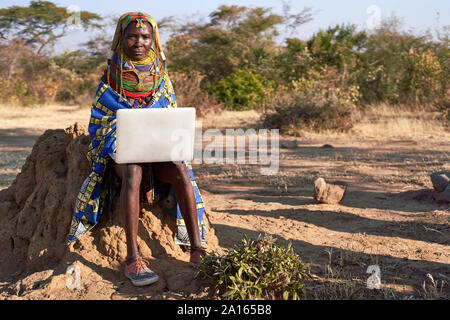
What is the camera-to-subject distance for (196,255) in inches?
122

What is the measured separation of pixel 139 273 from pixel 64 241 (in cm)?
80

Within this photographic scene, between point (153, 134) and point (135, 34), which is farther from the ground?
point (135, 34)

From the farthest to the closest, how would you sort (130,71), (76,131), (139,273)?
1. (76,131)
2. (130,71)
3. (139,273)

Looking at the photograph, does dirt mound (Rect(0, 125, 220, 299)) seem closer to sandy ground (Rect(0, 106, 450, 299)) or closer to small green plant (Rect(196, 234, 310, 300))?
small green plant (Rect(196, 234, 310, 300))

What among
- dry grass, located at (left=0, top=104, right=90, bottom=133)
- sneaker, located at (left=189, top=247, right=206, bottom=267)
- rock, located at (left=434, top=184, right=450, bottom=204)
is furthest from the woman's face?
dry grass, located at (left=0, top=104, right=90, bottom=133)

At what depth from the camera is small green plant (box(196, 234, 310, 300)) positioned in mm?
2580

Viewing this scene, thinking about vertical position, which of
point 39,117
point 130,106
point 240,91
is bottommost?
point 130,106

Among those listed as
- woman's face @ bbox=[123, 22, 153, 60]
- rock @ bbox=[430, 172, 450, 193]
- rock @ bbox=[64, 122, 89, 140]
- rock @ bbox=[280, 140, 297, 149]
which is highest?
woman's face @ bbox=[123, 22, 153, 60]

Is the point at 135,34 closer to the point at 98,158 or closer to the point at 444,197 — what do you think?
the point at 98,158

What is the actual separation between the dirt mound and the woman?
159 millimetres

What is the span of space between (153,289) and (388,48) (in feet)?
51.8

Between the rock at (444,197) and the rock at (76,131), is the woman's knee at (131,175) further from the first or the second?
the rock at (444,197)

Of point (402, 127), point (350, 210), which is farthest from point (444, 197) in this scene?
point (402, 127)

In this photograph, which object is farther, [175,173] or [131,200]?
[175,173]
